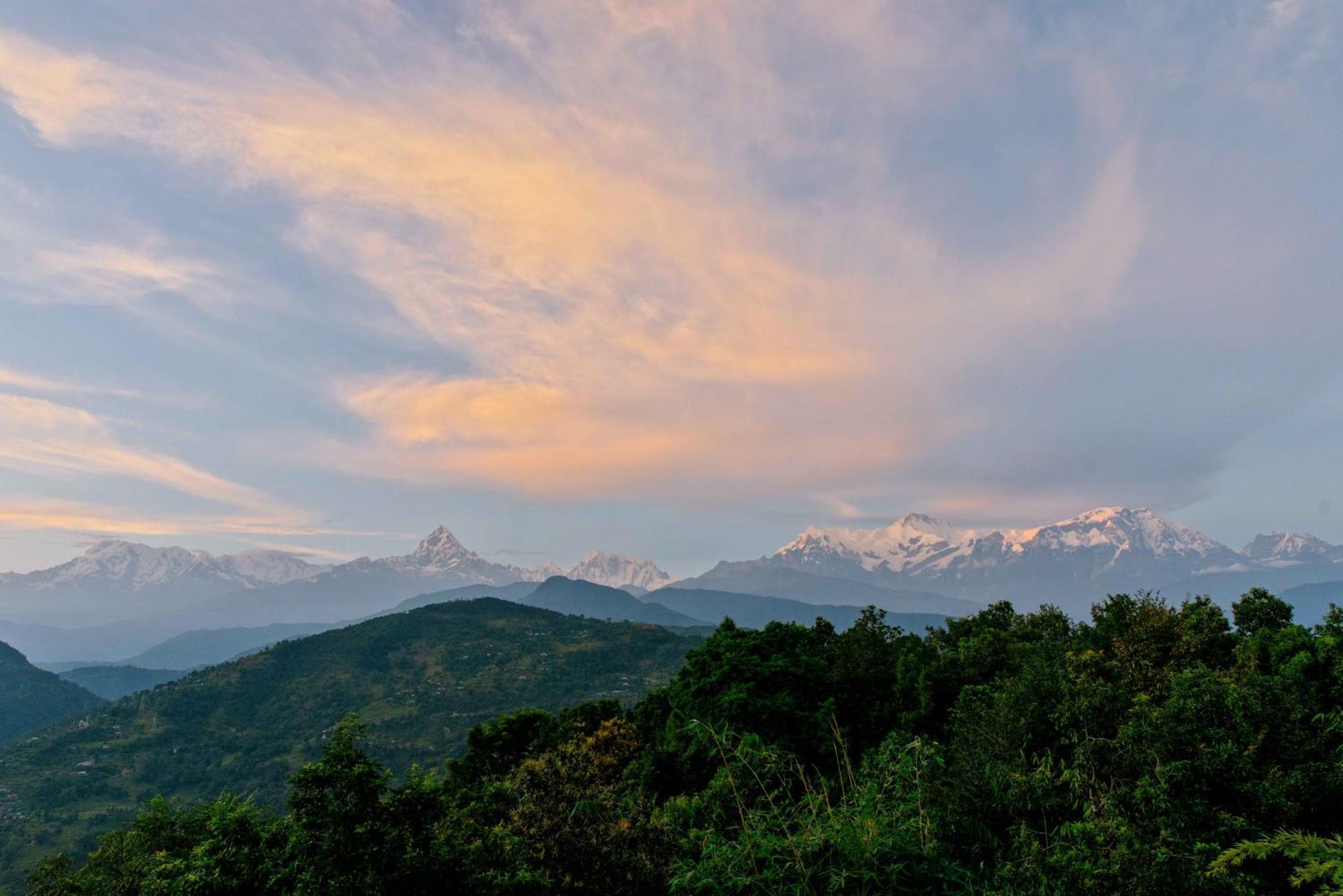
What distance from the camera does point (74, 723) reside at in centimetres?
14950

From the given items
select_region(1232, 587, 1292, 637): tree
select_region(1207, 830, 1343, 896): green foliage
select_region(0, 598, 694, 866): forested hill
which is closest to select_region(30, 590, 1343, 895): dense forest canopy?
select_region(1207, 830, 1343, 896): green foliage

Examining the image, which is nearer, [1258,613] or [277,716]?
[1258,613]

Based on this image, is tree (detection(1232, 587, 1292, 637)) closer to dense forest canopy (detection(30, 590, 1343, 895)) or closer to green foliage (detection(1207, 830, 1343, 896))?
dense forest canopy (detection(30, 590, 1343, 895))

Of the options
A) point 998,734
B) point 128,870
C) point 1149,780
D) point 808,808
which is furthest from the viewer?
point 998,734

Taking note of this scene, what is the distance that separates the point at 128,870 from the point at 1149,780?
26.2m

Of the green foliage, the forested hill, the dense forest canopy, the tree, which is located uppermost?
the tree

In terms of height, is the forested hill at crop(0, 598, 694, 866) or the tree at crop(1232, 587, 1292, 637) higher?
the tree at crop(1232, 587, 1292, 637)

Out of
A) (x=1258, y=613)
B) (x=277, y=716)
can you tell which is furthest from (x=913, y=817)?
(x=277, y=716)

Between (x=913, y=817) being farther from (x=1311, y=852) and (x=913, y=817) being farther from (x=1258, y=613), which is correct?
(x=1258, y=613)

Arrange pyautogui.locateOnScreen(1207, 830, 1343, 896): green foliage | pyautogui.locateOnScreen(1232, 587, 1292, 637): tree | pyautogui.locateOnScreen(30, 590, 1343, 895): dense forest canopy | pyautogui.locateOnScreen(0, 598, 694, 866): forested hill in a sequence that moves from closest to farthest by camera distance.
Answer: pyautogui.locateOnScreen(1207, 830, 1343, 896): green foliage → pyautogui.locateOnScreen(30, 590, 1343, 895): dense forest canopy → pyautogui.locateOnScreen(1232, 587, 1292, 637): tree → pyautogui.locateOnScreen(0, 598, 694, 866): forested hill

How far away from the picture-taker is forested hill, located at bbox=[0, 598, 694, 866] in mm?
116625

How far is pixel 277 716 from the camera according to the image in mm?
152125

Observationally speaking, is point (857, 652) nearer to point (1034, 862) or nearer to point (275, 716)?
point (1034, 862)

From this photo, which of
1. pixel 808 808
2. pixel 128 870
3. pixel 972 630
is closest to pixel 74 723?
pixel 128 870
